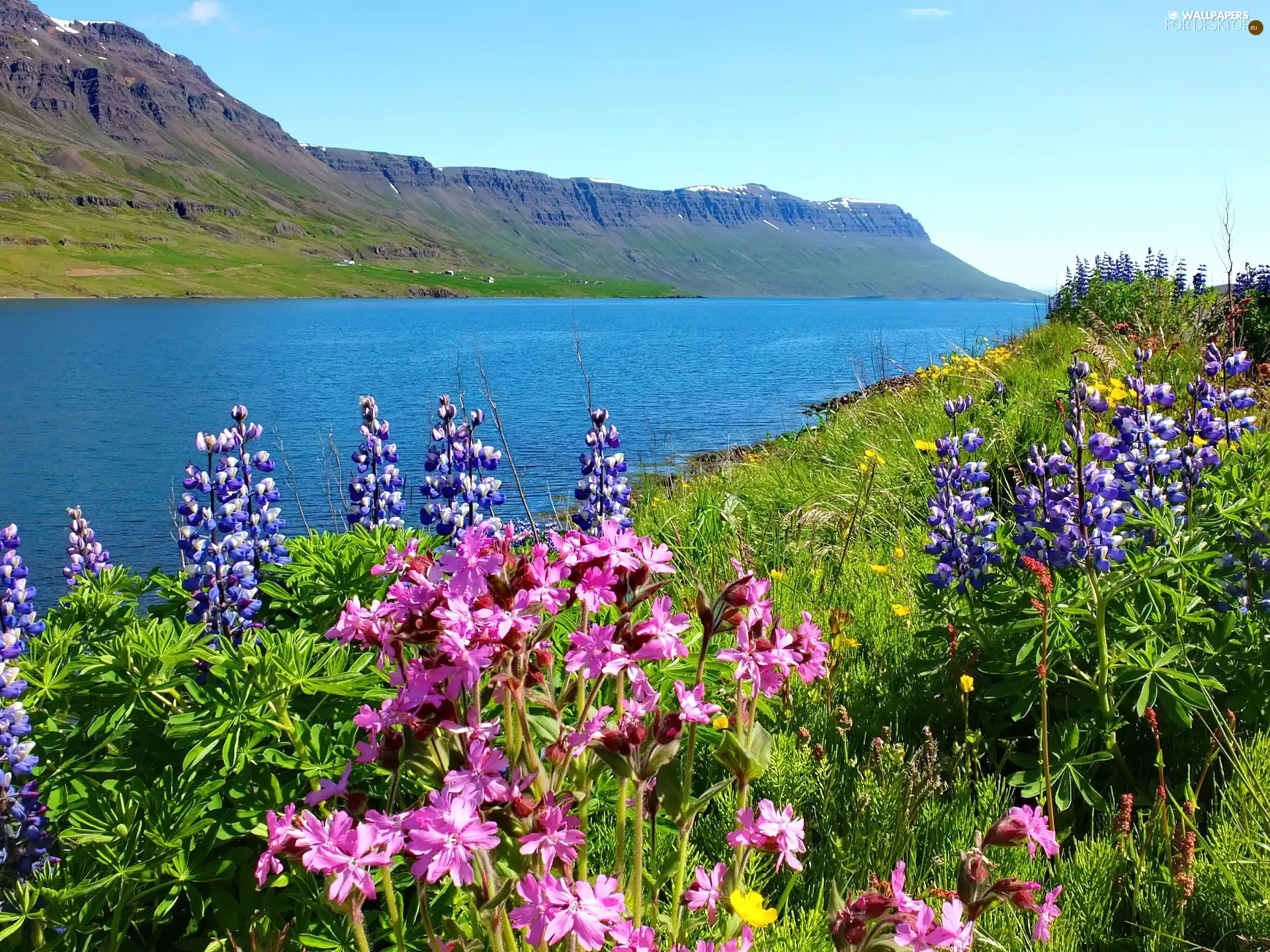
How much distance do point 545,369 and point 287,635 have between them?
3891 cm

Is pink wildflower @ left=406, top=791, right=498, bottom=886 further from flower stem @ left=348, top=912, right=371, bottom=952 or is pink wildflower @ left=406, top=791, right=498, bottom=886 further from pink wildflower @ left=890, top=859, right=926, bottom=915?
pink wildflower @ left=890, top=859, right=926, bottom=915

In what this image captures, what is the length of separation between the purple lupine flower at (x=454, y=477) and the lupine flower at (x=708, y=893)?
284 centimetres

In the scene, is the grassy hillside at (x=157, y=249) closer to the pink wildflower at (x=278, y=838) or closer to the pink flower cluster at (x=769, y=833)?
the pink wildflower at (x=278, y=838)

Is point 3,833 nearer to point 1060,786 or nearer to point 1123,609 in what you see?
point 1060,786

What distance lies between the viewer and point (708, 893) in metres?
1.52

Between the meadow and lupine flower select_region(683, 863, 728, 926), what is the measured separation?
1 cm

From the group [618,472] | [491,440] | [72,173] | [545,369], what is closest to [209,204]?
[72,173]

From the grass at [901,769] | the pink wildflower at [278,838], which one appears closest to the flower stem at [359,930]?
the pink wildflower at [278,838]

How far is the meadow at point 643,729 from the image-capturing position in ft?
3.98

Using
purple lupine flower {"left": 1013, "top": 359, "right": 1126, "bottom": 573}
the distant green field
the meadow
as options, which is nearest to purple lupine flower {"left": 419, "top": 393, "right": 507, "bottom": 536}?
the meadow

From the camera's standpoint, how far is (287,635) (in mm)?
2473

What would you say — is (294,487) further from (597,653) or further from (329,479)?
(597,653)

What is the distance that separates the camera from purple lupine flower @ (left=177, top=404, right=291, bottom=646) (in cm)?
347

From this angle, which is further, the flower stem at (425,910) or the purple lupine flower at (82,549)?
the purple lupine flower at (82,549)
